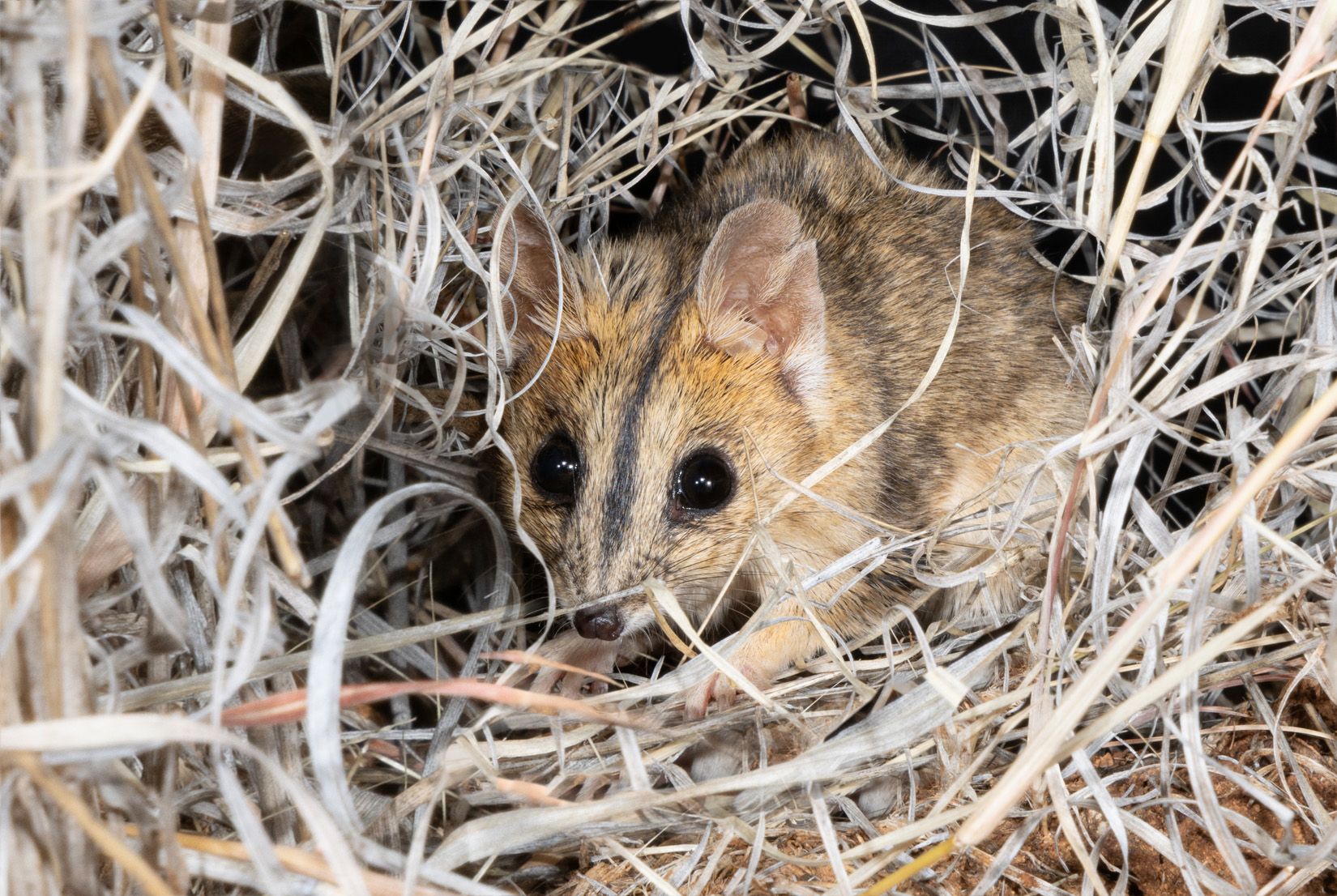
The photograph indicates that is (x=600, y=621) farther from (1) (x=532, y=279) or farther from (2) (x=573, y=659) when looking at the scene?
(1) (x=532, y=279)

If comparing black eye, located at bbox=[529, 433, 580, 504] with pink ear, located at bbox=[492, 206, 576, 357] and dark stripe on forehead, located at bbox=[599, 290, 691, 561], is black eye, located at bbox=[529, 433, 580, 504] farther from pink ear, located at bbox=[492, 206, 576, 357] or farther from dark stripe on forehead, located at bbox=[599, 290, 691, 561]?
pink ear, located at bbox=[492, 206, 576, 357]

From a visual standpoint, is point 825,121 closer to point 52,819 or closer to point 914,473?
point 914,473

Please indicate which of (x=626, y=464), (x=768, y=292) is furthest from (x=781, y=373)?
(x=626, y=464)

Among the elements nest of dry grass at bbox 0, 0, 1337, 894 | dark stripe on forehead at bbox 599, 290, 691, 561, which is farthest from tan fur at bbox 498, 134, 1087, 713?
nest of dry grass at bbox 0, 0, 1337, 894

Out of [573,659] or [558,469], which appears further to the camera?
[573,659]

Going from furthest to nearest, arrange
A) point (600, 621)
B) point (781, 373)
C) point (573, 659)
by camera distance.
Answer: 1. point (573, 659)
2. point (781, 373)
3. point (600, 621)

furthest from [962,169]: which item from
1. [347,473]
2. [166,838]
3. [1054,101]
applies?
[166,838]

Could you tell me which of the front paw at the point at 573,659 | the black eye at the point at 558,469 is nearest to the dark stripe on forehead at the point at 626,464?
the black eye at the point at 558,469
